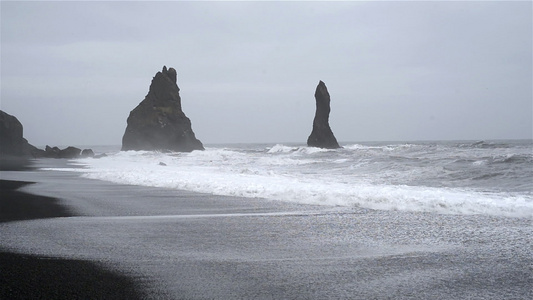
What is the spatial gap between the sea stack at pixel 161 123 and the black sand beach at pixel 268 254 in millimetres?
68724

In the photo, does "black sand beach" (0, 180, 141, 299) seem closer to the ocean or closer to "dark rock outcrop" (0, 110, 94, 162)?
the ocean

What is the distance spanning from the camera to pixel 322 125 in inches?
2899

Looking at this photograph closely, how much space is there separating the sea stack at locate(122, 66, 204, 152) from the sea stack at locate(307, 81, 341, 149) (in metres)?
20.5

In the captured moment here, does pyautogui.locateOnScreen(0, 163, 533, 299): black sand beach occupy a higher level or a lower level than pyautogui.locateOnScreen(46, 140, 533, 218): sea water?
lower

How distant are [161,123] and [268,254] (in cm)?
7452

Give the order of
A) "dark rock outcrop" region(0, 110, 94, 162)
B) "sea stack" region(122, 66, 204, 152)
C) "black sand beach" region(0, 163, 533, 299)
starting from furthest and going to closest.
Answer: "sea stack" region(122, 66, 204, 152) → "dark rock outcrop" region(0, 110, 94, 162) → "black sand beach" region(0, 163, 533, 299)

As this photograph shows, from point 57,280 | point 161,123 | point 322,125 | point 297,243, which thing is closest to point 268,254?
point 297,243

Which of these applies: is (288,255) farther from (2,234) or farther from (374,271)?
(2,234)

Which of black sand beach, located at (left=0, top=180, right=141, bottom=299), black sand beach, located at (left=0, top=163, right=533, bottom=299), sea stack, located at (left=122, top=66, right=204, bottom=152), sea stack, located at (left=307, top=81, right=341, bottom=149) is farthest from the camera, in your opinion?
sea stack, located at (left=122, top=66, right=204, bottom=152)

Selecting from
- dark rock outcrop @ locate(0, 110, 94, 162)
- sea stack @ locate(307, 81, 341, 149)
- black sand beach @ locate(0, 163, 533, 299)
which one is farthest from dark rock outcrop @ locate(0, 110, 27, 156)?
black sand beach @ locate(0, 163, 533, 299)

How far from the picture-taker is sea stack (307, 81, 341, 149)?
72.3 metres

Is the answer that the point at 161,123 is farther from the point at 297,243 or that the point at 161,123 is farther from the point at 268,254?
the point at 268,254

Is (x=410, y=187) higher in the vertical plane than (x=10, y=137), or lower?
lower

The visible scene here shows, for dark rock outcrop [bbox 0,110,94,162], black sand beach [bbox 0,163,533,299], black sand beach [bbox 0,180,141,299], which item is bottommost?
black sand beach [bbox 0,163,533,299]
